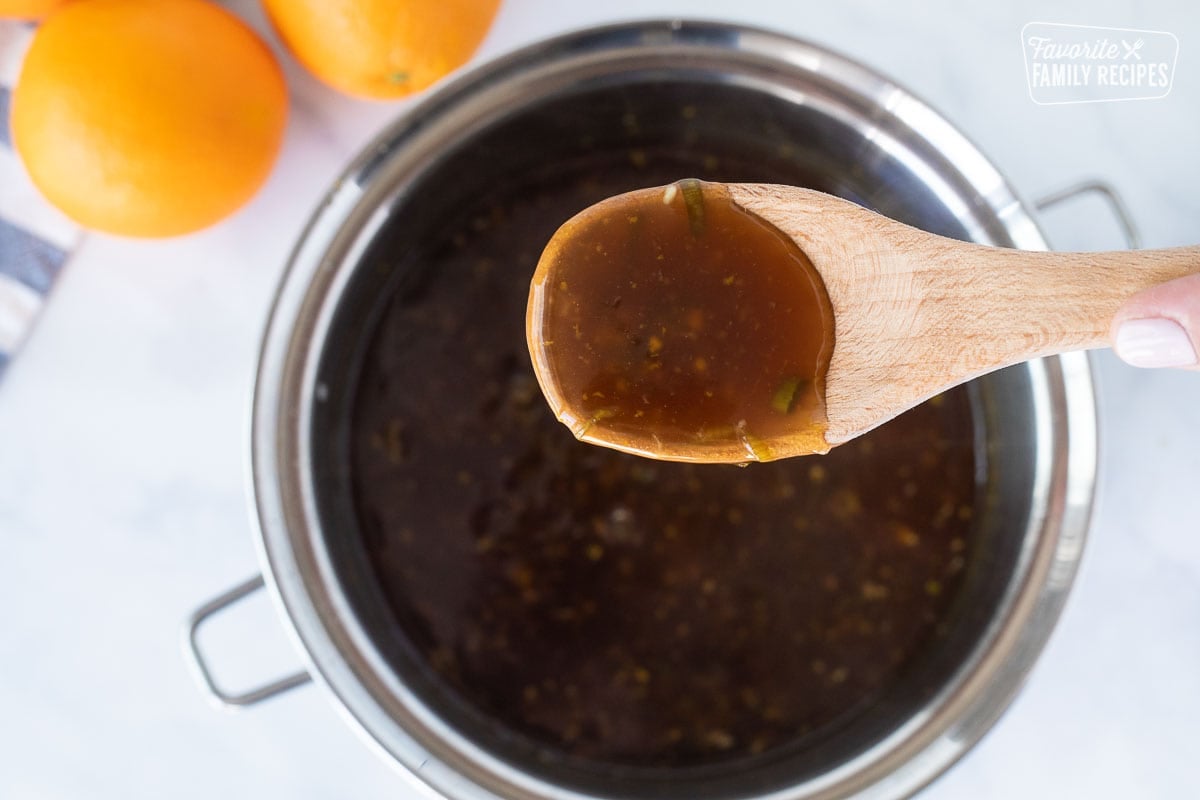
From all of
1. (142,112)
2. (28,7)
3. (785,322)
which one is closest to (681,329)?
(785,322)

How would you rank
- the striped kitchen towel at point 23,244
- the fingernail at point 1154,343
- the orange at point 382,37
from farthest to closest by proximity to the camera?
the striped kitchen towel at point 23,244 < the orange at point 382,37 < the fingernail at point 1154,343

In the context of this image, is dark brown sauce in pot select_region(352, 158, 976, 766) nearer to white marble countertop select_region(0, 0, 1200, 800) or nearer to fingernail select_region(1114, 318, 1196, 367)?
white marble countertop select_region(0, 0, 1200, 800)

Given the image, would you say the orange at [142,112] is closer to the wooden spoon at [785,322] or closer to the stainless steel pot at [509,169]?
the stainless steel pot at [509,169]

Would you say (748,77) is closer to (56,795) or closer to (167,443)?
(167,443)

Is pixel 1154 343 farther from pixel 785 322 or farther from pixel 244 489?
pixel 244 489
